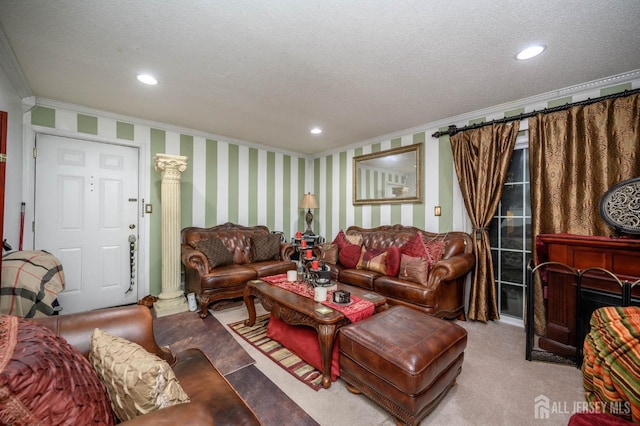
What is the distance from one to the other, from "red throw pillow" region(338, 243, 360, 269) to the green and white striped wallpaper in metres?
0.82

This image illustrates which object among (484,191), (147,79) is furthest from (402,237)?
(147,79)

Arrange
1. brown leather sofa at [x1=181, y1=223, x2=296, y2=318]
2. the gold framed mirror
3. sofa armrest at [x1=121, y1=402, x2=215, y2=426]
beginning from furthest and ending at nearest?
the gold framed mirror, brown leather sofa at [x1=181, y1=223, x2=296, y2=318], sofa armrest at [x1=121, y1=402, x2=215, y2=426]

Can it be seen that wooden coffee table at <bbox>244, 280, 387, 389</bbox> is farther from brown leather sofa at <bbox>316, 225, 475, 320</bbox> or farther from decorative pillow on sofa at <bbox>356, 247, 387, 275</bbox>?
decorative pillow on sofa at <bbox>356, 247, 387, 275</bbox>

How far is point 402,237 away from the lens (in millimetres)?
3688

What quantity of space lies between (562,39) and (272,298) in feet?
9.95

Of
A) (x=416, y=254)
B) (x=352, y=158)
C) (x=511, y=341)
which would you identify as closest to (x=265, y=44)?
(x=416, y=254)

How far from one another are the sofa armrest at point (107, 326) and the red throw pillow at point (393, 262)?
8.06 ft

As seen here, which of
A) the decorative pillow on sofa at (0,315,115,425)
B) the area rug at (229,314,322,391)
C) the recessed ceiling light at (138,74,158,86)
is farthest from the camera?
the recessed ceiling light at (138,74,158,86)

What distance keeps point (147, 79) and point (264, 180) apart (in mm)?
2606

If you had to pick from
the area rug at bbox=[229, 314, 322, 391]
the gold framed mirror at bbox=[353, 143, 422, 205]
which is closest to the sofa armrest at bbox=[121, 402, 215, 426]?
the area rug at bbox=[229, 314, 322, 391]

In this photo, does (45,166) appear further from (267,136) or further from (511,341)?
(511,341)

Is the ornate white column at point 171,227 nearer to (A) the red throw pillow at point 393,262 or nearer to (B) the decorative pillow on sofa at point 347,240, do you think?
(B) the decorative pillow on sofa at point 347,240

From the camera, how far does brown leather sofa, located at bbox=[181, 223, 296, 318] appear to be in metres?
3.13

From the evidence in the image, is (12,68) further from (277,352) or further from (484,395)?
(484,395)
